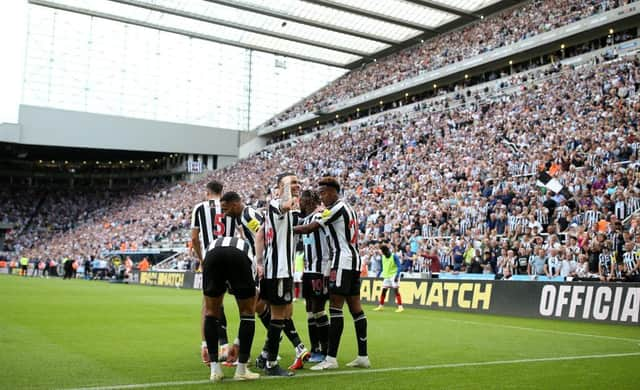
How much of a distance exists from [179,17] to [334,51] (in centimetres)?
1431

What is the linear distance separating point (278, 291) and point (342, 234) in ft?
3.69

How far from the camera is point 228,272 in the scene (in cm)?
601

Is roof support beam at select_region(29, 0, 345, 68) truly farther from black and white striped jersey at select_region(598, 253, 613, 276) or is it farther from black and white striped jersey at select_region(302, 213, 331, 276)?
black and white striped jersey at select_region(302, 213, 331, 276)

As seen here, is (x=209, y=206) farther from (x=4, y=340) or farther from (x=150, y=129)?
(x=150, y=129)

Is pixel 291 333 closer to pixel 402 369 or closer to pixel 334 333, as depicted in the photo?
pixel 334 333

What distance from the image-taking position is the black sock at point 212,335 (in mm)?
5945

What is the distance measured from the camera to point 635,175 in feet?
56.5

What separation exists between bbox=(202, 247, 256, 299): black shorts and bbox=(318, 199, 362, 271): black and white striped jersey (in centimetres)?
130

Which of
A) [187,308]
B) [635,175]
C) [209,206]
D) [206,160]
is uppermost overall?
[206,160]

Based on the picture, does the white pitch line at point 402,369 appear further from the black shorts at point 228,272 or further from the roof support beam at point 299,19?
the roof support beam at point 299,19

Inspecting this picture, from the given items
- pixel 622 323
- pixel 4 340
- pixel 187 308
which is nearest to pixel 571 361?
pixel 622 323

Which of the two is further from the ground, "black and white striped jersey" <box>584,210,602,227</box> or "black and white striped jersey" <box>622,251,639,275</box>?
"black and white striped jersey" <box>584,210,602,227</box>

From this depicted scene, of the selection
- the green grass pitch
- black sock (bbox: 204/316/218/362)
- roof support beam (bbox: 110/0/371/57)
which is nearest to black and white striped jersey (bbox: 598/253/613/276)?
the green grass pitch

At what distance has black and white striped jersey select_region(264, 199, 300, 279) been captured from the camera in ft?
21.6
